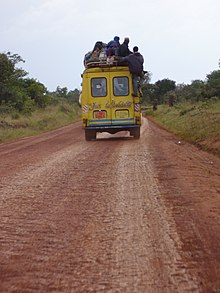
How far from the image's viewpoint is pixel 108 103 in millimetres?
17438

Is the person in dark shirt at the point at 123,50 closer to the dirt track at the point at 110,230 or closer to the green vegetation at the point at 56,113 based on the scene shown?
the green vegetation at the point at 56,113

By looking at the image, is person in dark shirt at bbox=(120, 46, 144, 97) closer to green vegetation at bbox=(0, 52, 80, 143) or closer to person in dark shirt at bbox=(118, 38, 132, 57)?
person in dark shirt at bbox=(118, 38, 132, 57)

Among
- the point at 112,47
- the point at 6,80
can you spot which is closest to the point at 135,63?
the point at 112,47

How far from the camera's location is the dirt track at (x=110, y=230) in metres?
3.35

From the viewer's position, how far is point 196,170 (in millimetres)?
8523

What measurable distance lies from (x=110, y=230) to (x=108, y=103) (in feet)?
42.7

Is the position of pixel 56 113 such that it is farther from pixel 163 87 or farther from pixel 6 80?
pixel 163 87

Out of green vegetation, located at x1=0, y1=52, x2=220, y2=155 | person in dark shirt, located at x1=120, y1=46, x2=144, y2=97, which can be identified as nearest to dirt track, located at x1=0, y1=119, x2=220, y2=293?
green vegetation, located at x1=0, y1=52, x2=220, y2=155

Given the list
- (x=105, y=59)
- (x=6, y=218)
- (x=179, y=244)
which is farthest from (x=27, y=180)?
(x=105, y=59)

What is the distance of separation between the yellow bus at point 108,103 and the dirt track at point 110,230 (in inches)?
349

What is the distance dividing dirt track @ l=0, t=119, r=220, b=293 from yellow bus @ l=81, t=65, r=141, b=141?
8862 millimetres

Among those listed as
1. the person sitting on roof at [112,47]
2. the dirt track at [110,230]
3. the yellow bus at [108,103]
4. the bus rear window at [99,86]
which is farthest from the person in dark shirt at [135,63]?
the dirt track at [110,230]

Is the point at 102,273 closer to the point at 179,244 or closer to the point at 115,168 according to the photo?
the point at 179,244

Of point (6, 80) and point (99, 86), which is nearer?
point (99, 86)
